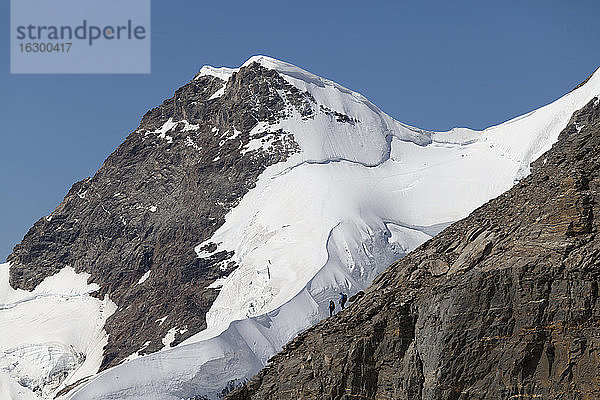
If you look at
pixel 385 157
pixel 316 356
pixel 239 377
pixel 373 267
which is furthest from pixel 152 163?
pixel 316 356

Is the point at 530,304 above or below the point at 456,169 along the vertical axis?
below

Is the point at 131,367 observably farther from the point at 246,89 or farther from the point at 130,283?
the point at 246,89

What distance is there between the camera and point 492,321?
132 ft

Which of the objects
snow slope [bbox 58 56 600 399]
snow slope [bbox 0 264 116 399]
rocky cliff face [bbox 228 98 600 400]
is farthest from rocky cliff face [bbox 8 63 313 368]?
rocky cliff face [bbox 228 98 600 400]

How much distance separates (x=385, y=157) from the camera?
152625 mm

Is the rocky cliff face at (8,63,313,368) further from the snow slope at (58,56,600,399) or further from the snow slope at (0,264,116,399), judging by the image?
the snow slope at (58,56,600,399)

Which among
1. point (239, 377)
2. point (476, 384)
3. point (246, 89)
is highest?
point (246, 89)

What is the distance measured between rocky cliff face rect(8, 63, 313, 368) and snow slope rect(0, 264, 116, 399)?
2.03 metres

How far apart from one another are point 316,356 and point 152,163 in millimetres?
118428

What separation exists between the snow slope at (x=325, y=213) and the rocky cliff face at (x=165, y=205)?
2.65 meters

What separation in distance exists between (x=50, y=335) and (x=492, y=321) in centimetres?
10639

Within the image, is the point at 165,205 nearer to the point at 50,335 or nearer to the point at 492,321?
the point at 50,335

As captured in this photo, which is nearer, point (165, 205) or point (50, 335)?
point (50, 335)

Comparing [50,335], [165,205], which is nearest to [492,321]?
[50,335]
